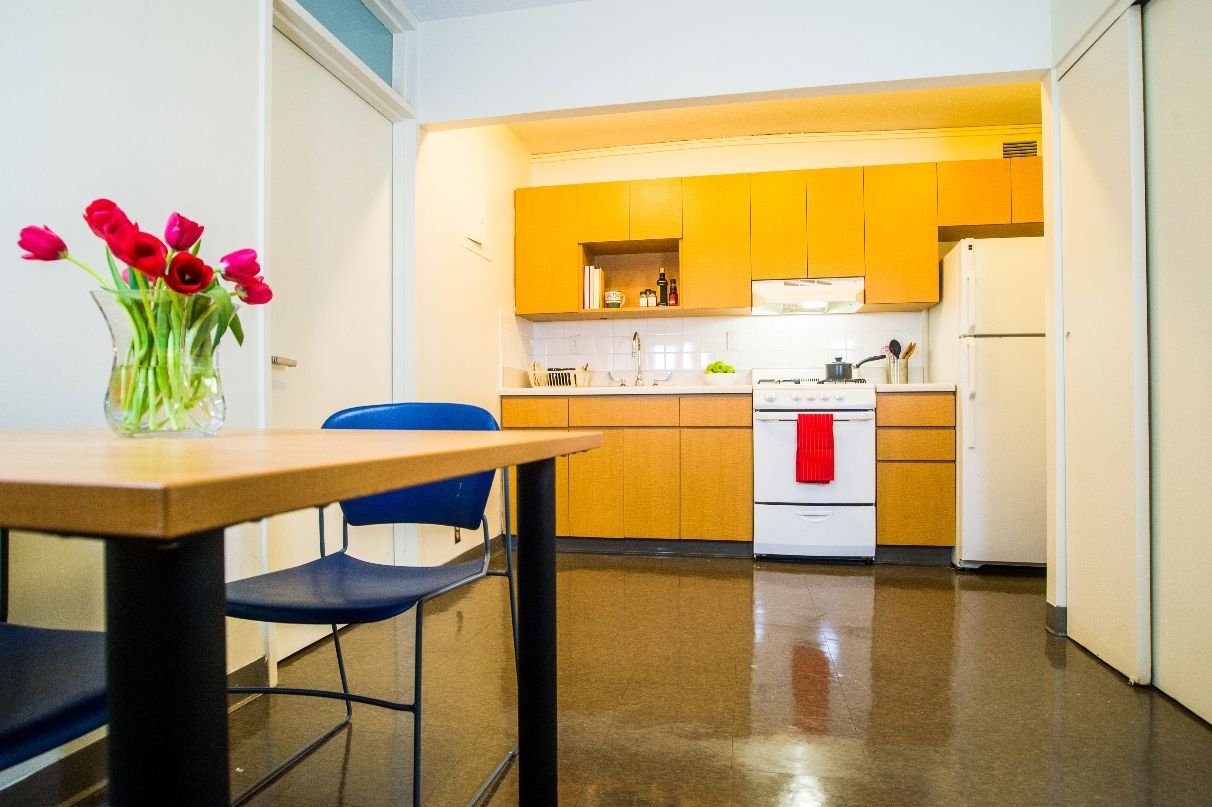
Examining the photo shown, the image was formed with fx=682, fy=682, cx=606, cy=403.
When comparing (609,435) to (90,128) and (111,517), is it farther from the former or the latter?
(111,517)

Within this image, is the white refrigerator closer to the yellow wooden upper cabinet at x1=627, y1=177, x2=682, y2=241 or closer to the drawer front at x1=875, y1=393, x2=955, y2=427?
the drawer front at x1=875, y1=393, x2=955, y2=427

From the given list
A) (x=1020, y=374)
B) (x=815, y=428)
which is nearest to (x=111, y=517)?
(x=815, y=428)

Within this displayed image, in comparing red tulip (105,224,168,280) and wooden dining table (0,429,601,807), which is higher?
red tulip (105,224,168,280)

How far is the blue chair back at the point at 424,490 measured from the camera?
1584mm

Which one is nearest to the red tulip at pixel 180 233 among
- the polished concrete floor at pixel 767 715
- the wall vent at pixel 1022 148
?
the polished concrete floor at pixel 767 715

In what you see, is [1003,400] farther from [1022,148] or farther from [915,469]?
[1022,148]

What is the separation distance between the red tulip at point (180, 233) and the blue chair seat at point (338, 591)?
63cm

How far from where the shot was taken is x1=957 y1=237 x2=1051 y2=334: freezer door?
329 cm

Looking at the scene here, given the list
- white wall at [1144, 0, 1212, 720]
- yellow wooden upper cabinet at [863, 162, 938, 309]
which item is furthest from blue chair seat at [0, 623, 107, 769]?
yellow wooden upper cabinet at [863, 162, 938, 309]

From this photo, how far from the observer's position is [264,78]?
1.97 m

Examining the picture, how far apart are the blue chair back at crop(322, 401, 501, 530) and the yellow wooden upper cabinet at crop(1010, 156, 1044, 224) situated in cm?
343

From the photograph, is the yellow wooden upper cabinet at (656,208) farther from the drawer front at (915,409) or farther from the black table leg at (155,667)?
the black table leg at (155,667)

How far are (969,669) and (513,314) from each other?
9.87 feet

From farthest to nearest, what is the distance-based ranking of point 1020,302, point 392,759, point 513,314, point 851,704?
point 513,314, point 1020,302, point 851,704, point 392,759
